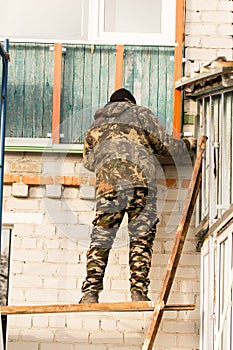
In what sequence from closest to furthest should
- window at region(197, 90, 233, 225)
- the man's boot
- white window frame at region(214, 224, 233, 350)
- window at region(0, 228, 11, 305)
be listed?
white window frame at region(214, 224, 233, 350) → window at region(197, 90, 233, 225) → the man's boot → window at region(0, 228, 11, 305)

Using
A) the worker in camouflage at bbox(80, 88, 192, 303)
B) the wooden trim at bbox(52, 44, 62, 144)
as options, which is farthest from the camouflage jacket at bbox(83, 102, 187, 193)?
the wooden trim at bbox(52, 44, 62, 144)

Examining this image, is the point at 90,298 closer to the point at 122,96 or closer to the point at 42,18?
the point at 122,96

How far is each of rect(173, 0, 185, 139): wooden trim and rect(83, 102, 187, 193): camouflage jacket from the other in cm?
36

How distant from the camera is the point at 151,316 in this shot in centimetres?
973

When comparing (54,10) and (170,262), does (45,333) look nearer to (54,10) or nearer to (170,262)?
(170,262)

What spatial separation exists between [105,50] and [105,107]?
73 centimetres

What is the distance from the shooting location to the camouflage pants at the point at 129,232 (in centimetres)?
933

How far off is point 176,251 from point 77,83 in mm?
1882

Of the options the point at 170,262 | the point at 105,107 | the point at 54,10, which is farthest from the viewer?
the point at 54,10

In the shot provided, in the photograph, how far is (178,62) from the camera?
10.1 m

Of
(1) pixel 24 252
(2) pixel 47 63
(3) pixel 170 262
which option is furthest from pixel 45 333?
(2) pixel 47 63

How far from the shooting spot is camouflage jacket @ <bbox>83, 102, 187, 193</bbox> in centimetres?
946

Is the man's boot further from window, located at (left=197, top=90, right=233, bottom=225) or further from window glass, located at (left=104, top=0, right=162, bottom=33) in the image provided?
window glass, located at (left=104, top=0, right=162, bottom=33)

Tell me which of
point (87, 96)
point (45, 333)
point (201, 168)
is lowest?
point (45, 333)
